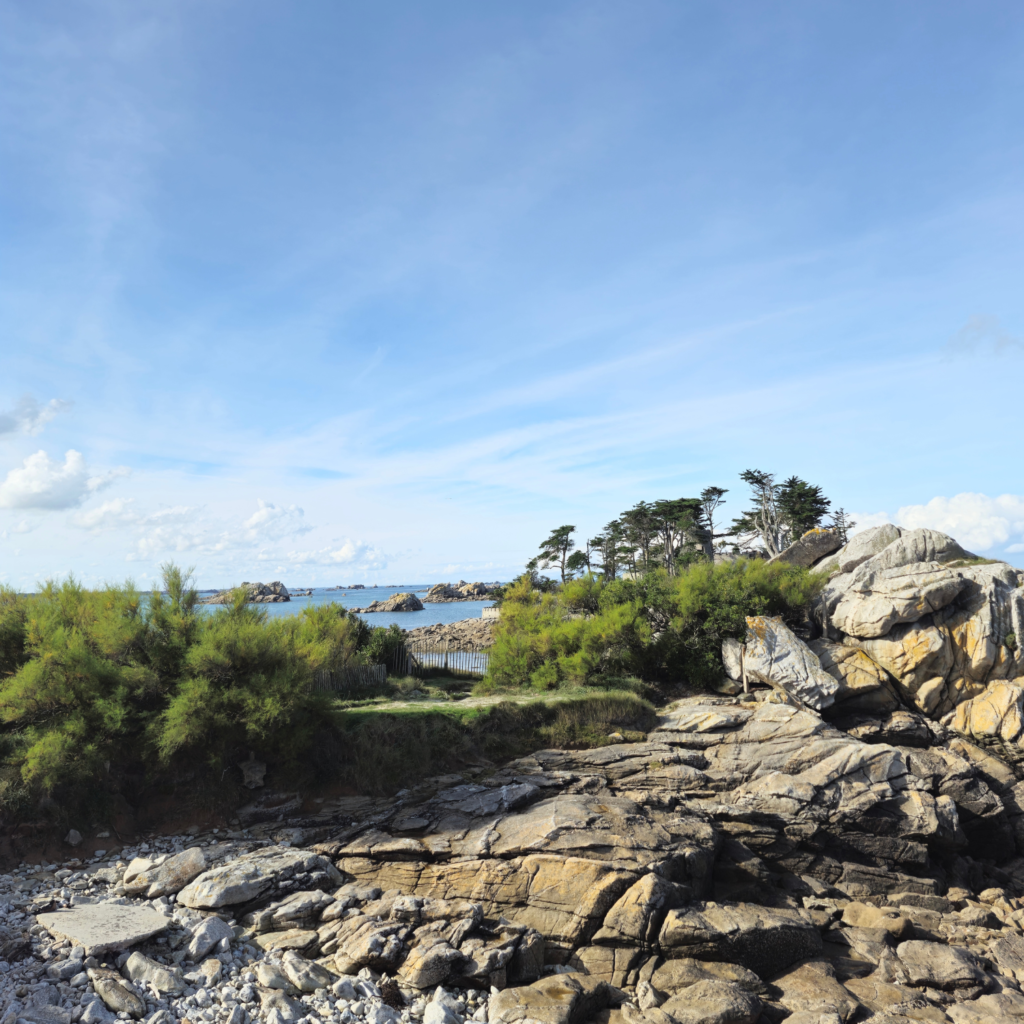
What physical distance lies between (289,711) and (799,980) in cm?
1158

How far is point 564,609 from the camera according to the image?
89.6 feet

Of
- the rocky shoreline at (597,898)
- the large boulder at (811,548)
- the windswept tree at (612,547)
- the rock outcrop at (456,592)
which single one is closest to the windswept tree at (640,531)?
the windswept tree at (612,547)

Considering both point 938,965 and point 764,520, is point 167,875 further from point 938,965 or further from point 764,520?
point 764,520

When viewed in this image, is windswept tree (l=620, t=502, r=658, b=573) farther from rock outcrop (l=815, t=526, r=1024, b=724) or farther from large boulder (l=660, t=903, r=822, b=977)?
large boulder (l=660, t=903, r=822, b=977)

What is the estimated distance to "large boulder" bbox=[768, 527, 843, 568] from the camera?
31.2 m

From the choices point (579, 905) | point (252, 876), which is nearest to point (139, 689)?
point (252, 876)

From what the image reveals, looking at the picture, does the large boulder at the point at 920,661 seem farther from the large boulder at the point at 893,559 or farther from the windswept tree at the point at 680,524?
the windswept tree at the point at 680,524

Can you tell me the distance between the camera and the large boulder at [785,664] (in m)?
21.0

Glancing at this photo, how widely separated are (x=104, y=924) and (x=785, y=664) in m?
19.4

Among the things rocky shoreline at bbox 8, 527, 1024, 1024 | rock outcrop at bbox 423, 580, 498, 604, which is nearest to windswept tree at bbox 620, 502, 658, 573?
rocky shoreline at bbox 8, 527, 1024, 1024

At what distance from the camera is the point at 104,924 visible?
33.5ft

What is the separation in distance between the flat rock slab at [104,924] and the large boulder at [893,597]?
2269 cm

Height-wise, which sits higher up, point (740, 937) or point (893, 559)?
point (893, 559)

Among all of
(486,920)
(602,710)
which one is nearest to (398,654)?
(602,710)
